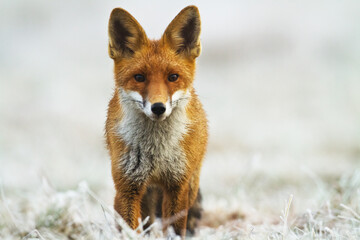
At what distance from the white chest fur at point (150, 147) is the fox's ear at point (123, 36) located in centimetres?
48

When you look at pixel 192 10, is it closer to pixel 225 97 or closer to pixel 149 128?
pixel 149 128

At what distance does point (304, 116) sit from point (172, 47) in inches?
368

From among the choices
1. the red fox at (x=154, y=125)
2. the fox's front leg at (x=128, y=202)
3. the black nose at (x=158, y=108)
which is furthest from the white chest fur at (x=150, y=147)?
the black nose at (x=158, y=108)

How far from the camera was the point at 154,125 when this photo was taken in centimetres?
433

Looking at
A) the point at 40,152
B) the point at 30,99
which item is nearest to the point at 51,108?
the point at 30,99

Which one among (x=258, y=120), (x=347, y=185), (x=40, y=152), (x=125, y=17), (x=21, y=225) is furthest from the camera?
(x=258, y=120)

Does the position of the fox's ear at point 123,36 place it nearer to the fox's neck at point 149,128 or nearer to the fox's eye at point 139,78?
the fox's eye at point 139,78

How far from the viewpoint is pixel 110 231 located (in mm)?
4254

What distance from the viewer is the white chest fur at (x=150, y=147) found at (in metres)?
4.29

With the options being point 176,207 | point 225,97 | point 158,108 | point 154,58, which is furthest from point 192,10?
point 225,97

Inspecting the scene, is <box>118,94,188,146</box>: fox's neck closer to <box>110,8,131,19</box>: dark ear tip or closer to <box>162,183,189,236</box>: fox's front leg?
<box>162,183,189,236</box>: fox's front leg

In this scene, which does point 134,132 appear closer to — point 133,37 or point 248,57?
point 133,37

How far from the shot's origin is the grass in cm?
430

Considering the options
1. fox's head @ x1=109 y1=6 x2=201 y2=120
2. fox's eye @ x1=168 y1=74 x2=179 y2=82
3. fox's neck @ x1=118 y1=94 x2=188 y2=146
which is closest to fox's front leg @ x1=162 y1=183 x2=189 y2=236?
fox's neck @ x1=118 y1=94 x2=188 y2=146
